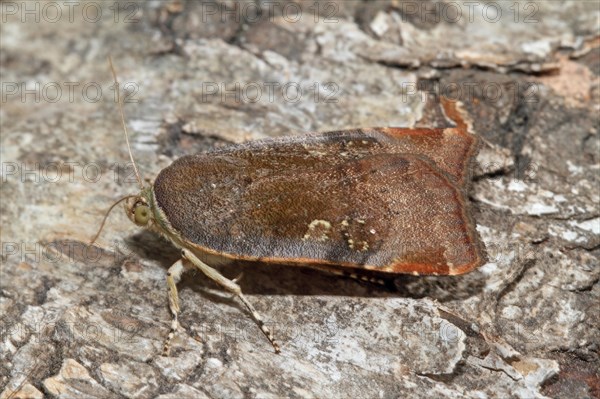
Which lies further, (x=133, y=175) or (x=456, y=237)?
(x=133, y=175)

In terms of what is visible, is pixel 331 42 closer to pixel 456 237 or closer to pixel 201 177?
pixel 201 177

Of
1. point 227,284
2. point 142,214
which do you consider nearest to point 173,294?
point 227,284

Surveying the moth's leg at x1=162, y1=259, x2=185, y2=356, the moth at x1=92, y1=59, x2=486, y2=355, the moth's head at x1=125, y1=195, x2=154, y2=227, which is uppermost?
the moth at x1=92, y1=59, x2=486, y2=355

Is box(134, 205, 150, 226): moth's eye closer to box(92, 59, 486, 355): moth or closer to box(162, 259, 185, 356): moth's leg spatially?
box(92, 59, 486, 355): moth

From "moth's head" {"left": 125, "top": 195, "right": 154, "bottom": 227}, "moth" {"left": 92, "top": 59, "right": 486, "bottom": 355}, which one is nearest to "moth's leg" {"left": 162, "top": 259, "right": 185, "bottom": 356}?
"moth" {"left": 92, "top": 59, "right": 486, "bottom": 355}

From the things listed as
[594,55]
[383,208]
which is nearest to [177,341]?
[383,208]

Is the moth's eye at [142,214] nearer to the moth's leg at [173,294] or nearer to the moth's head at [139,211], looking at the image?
the moth's head at [139,211]
